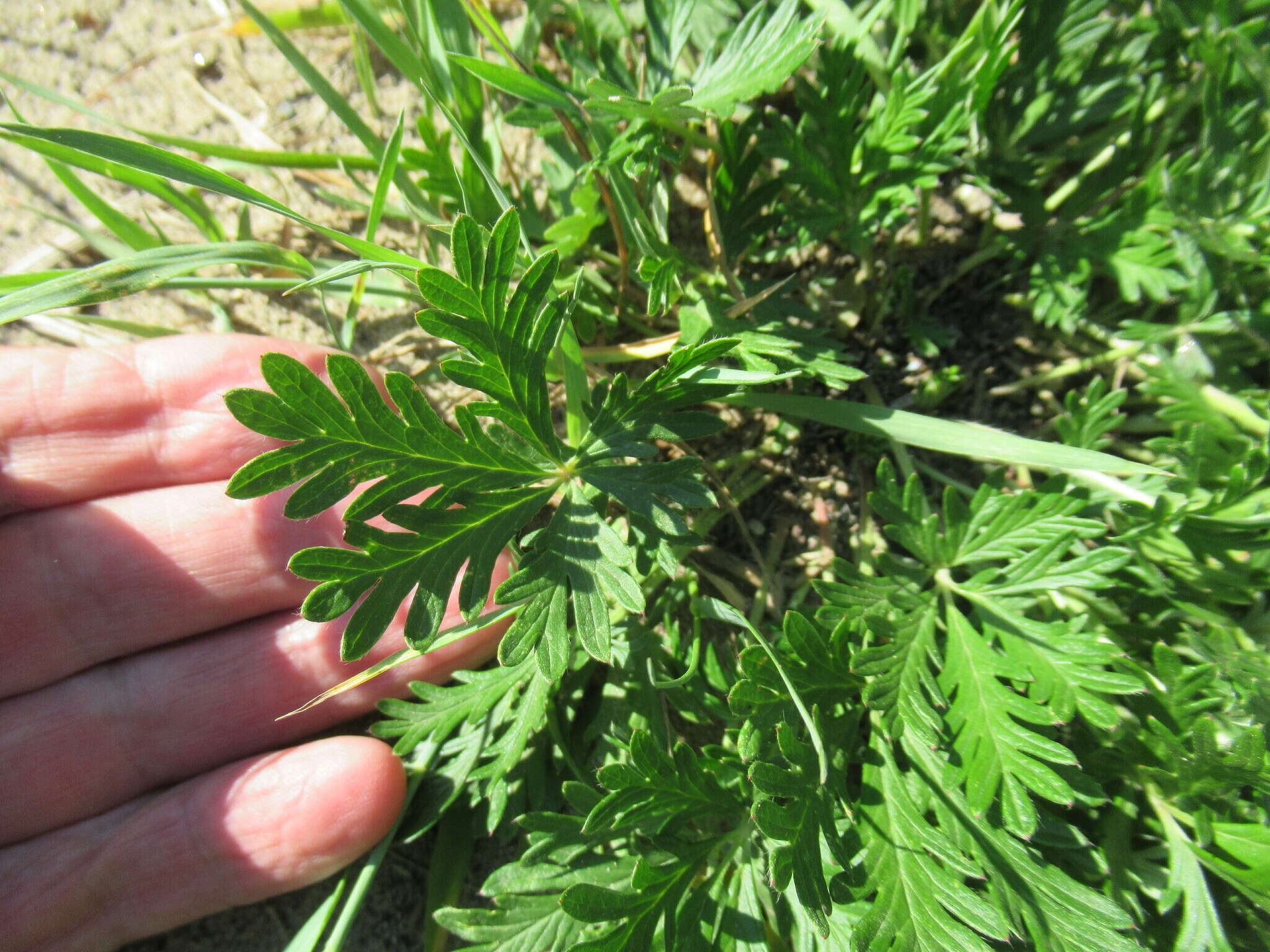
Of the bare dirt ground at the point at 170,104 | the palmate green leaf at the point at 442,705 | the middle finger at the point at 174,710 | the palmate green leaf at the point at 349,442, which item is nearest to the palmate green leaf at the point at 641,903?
the palmate green leaf at the point at 442,705

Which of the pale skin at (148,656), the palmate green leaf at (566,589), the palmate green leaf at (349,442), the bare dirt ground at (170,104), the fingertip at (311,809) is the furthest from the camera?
the bare dirt ground at (170,104)

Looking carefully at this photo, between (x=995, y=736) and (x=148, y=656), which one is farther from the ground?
(x=148, y=656)

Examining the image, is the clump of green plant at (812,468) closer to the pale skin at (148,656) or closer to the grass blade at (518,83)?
the grass blade at (518,83)

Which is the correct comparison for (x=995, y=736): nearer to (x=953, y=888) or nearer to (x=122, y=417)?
(x=953, y=888)

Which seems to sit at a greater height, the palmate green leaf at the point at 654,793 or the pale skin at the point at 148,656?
the pale skin at the point at 148,656

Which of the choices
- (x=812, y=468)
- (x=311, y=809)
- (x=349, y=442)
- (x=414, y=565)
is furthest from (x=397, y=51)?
(x=311, y=809)

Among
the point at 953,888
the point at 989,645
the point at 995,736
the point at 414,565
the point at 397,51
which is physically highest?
the point at 397,51

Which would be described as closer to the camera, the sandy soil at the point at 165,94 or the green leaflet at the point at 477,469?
the green leaflet at the point at 477,469

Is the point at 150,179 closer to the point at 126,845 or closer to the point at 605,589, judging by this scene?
the point at 605,589
